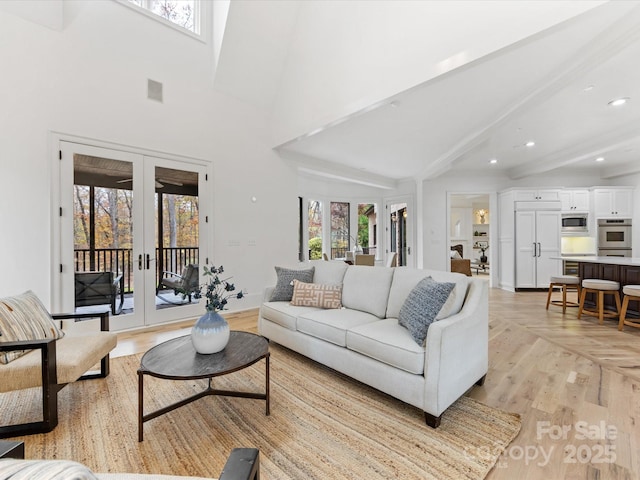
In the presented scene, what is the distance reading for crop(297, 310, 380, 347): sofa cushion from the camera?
2436 millimetres

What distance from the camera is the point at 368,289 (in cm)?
296

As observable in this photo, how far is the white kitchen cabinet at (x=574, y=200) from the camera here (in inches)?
259

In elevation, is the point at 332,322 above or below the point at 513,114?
below

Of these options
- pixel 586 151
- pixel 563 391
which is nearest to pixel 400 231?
pixel 586 151

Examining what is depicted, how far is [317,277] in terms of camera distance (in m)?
3.47

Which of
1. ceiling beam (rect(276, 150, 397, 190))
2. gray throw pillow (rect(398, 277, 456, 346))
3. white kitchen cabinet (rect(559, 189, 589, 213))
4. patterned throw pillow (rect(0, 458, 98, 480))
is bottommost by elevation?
gray throw pillow (rect(398, 277, 456, 346))

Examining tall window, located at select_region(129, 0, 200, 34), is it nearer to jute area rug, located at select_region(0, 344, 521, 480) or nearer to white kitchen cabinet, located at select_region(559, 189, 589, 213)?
jute area rug, located at select_region(0, 344, 521, 480)

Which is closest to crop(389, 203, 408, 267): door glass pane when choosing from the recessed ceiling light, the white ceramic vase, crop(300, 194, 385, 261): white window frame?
crop(300, 194, 385, 261): white window frame

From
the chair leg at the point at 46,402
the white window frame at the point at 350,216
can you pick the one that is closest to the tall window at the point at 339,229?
the white window frame at the point at 350,216

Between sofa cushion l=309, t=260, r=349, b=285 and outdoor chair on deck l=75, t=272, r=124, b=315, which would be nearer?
sofa cushion l=309, t=260, r=349, b=285

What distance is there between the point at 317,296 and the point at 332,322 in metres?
0.59

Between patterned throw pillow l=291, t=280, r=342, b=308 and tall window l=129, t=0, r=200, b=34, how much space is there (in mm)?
3975

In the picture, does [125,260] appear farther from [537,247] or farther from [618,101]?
[537,247]

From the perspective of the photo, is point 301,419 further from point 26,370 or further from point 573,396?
point 573,396
